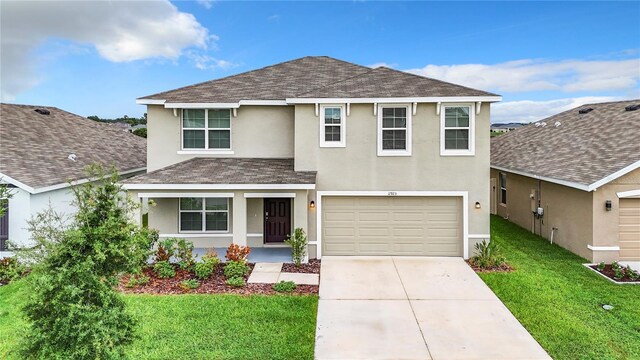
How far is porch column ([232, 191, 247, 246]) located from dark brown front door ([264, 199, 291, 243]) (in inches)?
65.6

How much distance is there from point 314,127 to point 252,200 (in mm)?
3520

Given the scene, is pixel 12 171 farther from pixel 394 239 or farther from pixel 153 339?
pixel 394 239

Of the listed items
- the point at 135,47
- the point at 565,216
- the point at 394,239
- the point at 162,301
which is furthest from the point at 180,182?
the point at 135,47

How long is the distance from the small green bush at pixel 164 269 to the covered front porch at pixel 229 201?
201cm

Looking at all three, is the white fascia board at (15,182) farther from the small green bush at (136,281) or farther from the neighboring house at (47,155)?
the small green bush at (136,281)

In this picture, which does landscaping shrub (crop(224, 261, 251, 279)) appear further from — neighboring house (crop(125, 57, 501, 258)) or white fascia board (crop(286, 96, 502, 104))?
white fascia board (crop(286, 96, 502, 104))

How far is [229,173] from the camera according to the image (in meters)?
12.1

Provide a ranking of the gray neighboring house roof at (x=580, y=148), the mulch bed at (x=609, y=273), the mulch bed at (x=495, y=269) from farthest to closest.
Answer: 1. the gray neighboring house roof at (x=580, y=148)
2. the mulch bed at (x=495, y=269)
3. the mulch bed at (x=609, y=273)

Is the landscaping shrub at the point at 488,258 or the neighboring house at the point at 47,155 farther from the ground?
the neighboring house at the point at 47,155

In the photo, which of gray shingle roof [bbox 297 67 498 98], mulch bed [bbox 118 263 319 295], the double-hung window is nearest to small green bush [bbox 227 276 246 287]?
mulch bed [bbox 118 263 319 295]

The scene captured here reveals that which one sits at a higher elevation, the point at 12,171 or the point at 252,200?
the point at 12,171

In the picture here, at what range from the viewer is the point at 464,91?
11914 mm

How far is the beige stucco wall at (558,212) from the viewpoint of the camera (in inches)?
465

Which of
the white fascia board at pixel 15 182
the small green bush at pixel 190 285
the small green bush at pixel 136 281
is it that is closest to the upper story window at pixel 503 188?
the small green bush at pixel 190 285
